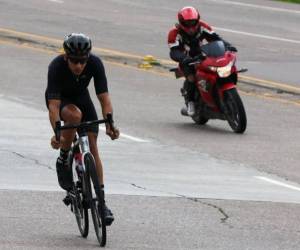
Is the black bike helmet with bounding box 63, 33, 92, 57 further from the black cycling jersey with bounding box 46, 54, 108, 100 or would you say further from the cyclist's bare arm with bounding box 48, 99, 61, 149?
the cyclist's bare arm with bounding box 48, 99, 61, 149

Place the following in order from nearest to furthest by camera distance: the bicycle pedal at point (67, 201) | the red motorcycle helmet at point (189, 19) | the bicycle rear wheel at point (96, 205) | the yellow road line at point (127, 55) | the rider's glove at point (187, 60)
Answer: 1. the bicycle rear wheel at point (96, 205)
2. the bicycle pedal at point (67, 201)
3. the red motorcycle helmet at point (189, 19)
4. the rider's glove at point (187, 60)
5. the yellow road line at point (127, 55)

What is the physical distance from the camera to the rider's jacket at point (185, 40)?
56.3ft

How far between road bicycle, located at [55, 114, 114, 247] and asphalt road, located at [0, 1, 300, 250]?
19 cm

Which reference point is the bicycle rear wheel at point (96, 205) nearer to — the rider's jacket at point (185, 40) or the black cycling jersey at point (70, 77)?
the black cycling jersey at point (70, 77)

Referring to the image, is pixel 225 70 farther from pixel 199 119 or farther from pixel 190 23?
pixel 199 119

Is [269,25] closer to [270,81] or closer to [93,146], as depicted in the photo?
[270,81]

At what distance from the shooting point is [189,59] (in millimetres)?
17047

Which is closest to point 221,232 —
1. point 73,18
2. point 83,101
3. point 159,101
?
point 83,101

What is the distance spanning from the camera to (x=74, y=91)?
35.0ft

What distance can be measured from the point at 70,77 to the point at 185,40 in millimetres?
6843

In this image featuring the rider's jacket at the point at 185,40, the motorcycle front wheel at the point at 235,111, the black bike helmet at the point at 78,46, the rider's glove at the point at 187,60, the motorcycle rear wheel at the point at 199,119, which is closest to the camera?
the black bike helmet at the point at 78,46

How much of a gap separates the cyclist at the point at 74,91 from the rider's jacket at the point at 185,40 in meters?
6.54

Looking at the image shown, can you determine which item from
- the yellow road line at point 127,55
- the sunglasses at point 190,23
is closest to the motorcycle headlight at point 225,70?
the sunglasses at point 190,23

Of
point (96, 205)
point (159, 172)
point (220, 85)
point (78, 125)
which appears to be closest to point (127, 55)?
point (220, 85)
